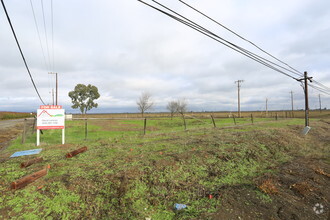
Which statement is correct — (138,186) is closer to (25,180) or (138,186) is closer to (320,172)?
(25,180)

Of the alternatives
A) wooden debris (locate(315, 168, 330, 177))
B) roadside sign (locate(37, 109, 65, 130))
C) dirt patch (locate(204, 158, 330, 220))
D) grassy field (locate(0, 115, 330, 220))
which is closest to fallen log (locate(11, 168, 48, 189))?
grassy field (locate(0, 115, 330, 220))

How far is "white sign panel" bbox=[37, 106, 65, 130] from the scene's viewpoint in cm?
884

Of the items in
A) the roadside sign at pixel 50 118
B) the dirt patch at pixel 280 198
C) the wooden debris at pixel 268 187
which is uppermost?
the roadside sign at pixel 50 118

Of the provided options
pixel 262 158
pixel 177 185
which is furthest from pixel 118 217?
pixel 262 158

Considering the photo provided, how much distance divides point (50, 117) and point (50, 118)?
6cm

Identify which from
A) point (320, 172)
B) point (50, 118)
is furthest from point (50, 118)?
point (320, 172)

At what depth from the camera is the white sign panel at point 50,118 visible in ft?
29.0

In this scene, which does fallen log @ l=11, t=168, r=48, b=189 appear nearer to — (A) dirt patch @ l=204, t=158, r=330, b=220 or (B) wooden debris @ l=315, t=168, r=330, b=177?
(A) dirt patch @ l=204, t=158, r=330, b=220

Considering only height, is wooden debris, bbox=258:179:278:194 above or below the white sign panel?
below

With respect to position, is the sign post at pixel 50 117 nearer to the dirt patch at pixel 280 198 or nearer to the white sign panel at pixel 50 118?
the white sign panel at pixel 50 118

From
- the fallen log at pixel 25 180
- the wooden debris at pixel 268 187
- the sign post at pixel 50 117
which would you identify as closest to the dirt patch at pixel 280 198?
the wooden debris at pixel 268 187

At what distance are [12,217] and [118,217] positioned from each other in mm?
1940

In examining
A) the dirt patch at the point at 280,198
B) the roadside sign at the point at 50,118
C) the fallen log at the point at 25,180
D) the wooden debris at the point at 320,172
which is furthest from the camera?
the roadside sign at the point at 50,118

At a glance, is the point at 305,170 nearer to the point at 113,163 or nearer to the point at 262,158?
the point at 262,158
